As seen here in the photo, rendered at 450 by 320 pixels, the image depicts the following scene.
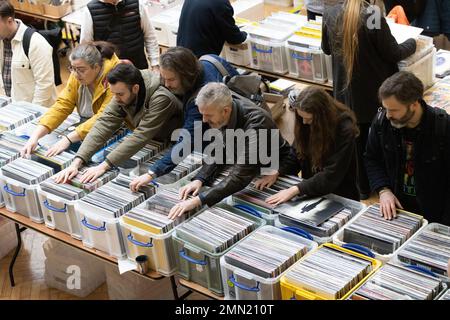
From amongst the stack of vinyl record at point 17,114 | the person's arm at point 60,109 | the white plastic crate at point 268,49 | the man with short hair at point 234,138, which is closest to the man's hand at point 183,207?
Result: the man with short hair at point 234,138

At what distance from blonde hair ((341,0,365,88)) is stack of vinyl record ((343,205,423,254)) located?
4.37 feet

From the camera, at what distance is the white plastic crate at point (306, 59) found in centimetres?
560

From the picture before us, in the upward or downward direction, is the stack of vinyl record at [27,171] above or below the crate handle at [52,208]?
above

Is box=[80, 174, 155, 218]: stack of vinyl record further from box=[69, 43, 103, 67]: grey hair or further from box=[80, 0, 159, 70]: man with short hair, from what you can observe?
box=[80, 0, 159, 70]: man with short hair

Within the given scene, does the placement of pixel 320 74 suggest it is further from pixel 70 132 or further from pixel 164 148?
pixel 70 132

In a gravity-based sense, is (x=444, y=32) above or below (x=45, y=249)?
above

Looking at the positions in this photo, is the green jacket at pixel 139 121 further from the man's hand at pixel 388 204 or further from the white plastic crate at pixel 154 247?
the man's hand at pixel 388 204

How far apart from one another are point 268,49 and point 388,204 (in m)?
2.24

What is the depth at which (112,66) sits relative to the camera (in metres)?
4.88

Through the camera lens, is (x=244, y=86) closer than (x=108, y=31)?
Yes

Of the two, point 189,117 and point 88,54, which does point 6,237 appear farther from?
point 189,117

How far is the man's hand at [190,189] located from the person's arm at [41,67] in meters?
1.93
